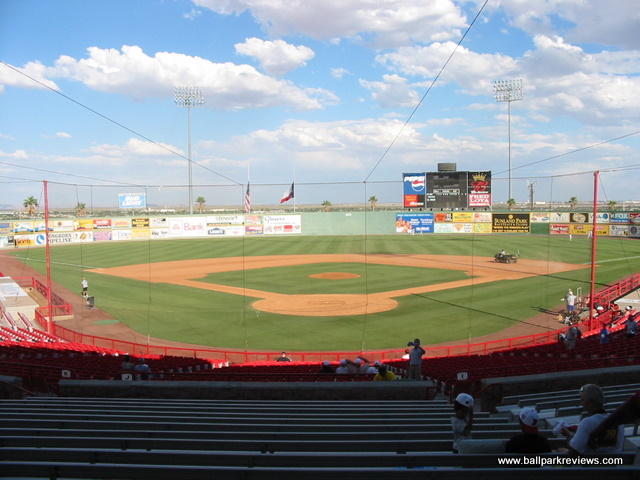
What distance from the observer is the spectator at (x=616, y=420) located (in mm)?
2900

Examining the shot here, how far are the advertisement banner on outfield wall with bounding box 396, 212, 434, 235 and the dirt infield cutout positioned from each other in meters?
11.9

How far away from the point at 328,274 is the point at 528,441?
34.4m

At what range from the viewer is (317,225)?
6650 cm

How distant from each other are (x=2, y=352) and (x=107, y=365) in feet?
13.0

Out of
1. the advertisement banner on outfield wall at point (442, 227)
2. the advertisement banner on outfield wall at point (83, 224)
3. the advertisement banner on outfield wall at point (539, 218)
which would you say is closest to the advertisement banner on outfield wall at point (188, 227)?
the advertisement banner on outfield wall at point (83, 224)

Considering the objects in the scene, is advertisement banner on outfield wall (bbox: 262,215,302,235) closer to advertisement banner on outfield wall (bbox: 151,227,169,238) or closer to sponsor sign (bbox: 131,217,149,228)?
advertisement banner on outfield wall (bbox: 151,227,169,238)

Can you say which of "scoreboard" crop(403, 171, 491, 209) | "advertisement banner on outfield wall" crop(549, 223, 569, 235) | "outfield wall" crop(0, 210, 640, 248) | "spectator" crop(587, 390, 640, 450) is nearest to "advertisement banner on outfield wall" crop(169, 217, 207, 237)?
"outfield wall" crop(0, 210, 640, 248)

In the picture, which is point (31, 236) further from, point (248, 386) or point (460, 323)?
point (248, 386)

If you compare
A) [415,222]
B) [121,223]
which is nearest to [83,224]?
[121,223]

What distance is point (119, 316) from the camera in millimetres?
25719

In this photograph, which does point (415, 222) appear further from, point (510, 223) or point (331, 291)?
point (331, 291)

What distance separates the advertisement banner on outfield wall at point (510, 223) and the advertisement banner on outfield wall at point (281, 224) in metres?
25.5

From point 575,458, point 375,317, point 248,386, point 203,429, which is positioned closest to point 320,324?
point 375,317

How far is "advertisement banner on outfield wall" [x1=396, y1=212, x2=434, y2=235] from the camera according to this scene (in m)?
58.7
